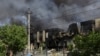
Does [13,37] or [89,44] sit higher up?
[13,37]

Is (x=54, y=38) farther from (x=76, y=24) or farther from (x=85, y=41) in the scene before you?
(x=85, y=41)

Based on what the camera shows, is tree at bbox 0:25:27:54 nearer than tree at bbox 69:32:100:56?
No

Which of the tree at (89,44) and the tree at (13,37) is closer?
the tree at (89,44)

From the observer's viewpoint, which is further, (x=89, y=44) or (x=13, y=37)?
(x=13, y=37)

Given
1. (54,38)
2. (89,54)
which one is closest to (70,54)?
(89,54)

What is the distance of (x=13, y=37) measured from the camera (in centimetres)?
5450

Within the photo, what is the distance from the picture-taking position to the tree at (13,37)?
178 feet

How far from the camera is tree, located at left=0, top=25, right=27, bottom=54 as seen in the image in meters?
54.2

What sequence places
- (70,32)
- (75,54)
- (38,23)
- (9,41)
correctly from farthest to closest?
(38,23) < (70,32) < (9,41) < (75,54)

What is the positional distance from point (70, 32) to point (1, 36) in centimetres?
1571

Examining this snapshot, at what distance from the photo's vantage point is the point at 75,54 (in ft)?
142

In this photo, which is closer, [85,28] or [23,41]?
[23,41]

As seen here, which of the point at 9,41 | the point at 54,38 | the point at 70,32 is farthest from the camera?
the point at 54,38

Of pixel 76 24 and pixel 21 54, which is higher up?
pixel 76 24
